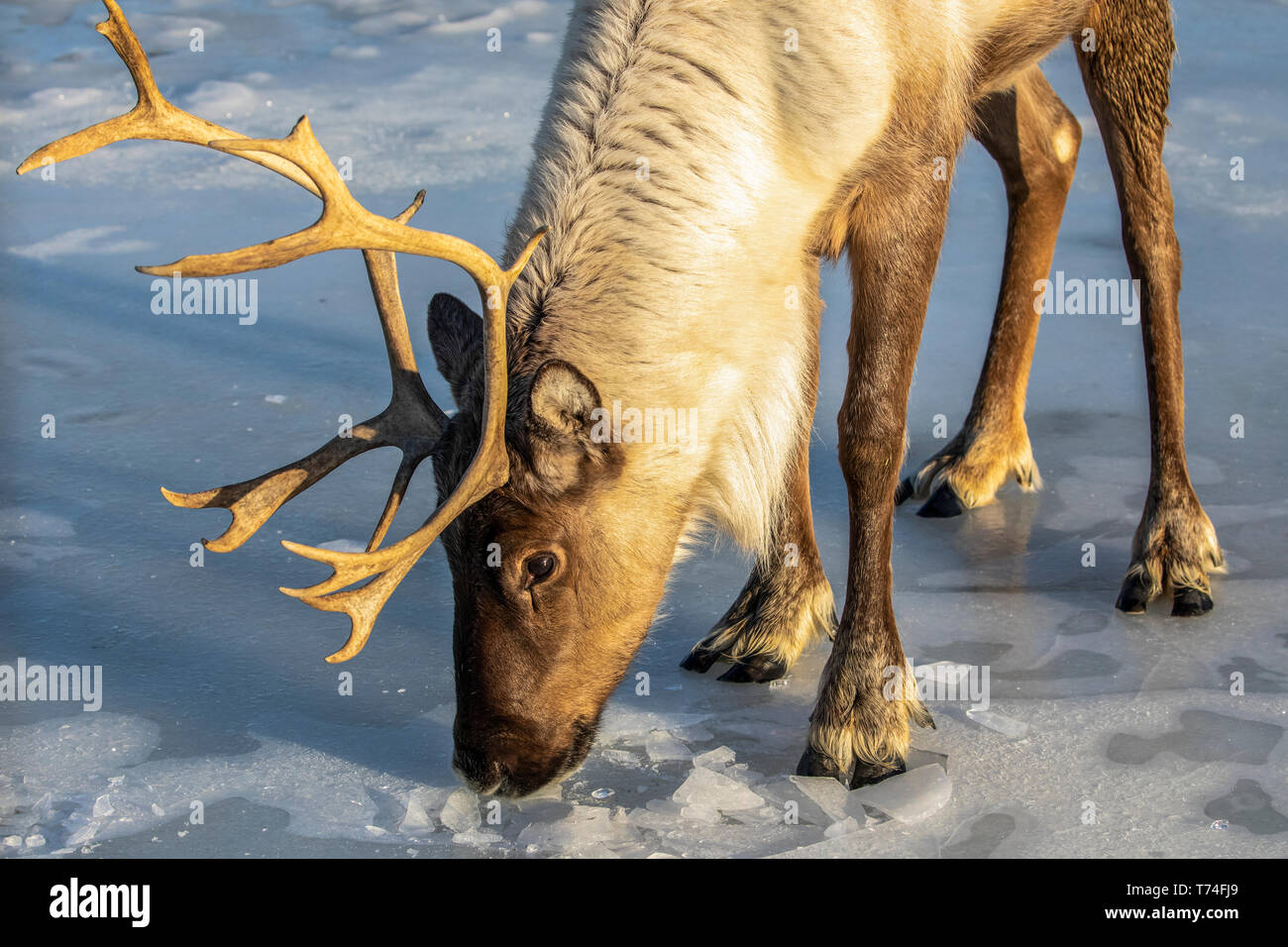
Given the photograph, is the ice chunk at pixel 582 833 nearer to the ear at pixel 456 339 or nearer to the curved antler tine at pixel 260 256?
the ear at pixel 456 339

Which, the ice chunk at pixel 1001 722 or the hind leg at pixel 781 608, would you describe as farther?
the hind leg at pixel 781 608

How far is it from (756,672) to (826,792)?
0.57 m

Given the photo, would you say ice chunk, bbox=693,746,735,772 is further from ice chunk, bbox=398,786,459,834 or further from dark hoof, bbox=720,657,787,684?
ice chunk, bbox=398,786,459,834

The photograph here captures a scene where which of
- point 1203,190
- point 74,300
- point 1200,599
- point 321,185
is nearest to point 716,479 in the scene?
point 321,185

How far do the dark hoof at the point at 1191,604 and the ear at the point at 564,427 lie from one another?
184cm

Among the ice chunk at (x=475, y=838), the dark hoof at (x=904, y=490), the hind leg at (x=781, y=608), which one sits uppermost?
the dark hoof at (x=904, y=490)

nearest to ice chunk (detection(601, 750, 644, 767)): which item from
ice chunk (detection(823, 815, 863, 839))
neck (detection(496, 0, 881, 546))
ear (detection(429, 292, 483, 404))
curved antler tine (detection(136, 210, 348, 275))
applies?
ice chunk (detection(823, 815, 863, 839))

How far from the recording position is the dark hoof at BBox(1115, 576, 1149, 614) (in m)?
4.12

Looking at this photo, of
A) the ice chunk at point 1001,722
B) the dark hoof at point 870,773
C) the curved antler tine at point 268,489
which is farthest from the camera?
the ice chunk at point 1001,722

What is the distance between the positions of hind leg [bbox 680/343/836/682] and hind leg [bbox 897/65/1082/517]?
80 cm

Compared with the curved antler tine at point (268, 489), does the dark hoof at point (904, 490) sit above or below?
below

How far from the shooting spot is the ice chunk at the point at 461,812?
326 centimetres

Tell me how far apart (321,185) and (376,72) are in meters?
6.71

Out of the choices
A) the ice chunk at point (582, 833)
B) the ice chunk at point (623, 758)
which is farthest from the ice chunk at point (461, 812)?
the ice chunk at point (623, 758)
